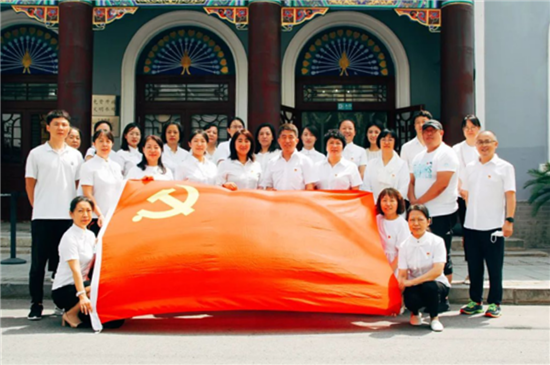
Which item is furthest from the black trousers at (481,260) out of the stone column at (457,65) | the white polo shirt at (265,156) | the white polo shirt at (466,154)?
the stone column at (457,65)

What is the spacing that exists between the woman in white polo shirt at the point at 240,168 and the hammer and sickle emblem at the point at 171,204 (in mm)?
561

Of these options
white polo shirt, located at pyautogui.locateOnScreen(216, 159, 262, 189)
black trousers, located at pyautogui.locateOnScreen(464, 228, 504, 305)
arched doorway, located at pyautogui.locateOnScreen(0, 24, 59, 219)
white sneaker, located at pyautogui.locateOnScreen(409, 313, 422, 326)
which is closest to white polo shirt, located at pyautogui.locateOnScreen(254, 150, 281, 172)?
white polo shirt, located at pyautogui.locateOnScreen(216, 159, 262, 189)

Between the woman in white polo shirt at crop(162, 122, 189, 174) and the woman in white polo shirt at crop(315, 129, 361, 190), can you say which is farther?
the woman in white polo shirt at crop(162, 122, 189, 174)

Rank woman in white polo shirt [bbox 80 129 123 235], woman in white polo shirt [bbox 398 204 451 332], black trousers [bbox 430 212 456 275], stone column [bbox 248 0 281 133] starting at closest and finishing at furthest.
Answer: woman in white polo shirt [bbox 398 204 451 332] → woman in white polo shirt [bbox 80 129 123 235] → black trousers [bbox 430 212 456 275] → stone column [bbox 248 0 281 133]

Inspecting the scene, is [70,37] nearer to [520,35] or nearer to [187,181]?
[187,181]

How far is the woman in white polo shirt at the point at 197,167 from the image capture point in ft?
21.3

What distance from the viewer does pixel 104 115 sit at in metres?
11.9

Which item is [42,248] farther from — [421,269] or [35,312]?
[421,269]

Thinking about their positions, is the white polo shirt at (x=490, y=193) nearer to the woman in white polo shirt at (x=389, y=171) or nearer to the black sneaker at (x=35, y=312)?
the woman in white polo shirt at (x=389, y=171)

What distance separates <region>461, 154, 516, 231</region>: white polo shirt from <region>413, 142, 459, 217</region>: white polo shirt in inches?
9.3

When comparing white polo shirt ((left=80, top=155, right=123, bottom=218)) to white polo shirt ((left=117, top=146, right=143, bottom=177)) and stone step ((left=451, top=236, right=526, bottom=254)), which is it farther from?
stone step ((left=451, top=236, right=526, bottom=254))

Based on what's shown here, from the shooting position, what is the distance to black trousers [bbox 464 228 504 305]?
5793 millimetres

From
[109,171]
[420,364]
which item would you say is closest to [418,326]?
[420,364]

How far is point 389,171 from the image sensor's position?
6.34 meters
